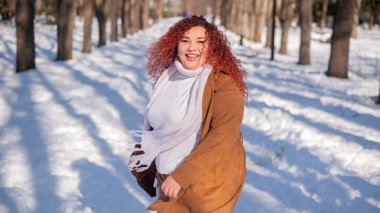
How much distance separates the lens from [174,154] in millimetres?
2369

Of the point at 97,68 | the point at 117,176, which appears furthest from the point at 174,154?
the point at 97,68

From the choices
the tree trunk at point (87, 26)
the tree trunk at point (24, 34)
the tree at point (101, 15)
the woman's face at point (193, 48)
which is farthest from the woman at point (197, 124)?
the tree at point (101, 15)

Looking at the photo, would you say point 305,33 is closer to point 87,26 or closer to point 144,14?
point 87,26

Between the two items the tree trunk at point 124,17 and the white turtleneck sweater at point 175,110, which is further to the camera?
the tree trunk at point 124,17

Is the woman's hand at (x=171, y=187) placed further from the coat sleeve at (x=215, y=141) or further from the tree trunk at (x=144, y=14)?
the tree trunk at (x=144, y=14)

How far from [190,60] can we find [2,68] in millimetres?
12066

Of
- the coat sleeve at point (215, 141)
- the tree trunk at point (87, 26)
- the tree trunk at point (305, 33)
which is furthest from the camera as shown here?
the tree trunk at point (87, 26)

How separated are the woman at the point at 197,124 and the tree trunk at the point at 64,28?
13227 mm

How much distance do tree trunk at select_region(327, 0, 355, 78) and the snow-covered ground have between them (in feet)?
1.80

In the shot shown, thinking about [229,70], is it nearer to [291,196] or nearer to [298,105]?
[291,196]

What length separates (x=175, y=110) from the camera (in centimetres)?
233

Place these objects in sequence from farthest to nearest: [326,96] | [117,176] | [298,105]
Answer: [326,96] → [298,105] → [117,176]

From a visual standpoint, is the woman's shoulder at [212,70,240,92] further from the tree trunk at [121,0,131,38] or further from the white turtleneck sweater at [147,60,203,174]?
the tree trunk at [121,0,131,38]

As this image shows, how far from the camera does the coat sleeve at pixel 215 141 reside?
2.22m
